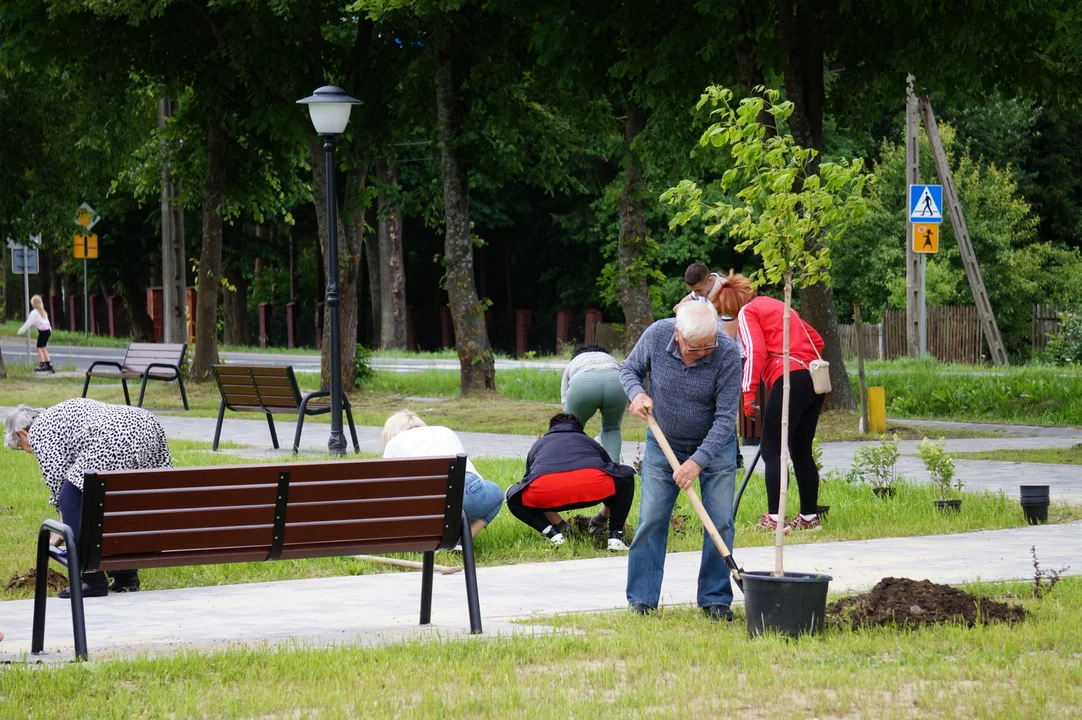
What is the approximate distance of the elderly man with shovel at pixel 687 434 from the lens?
7.31 m

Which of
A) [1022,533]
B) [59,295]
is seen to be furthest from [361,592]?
[59,295]

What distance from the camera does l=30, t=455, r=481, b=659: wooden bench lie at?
22.1 feet

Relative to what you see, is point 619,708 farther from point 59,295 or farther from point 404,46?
point 59,295

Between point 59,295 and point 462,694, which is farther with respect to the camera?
point 59,295

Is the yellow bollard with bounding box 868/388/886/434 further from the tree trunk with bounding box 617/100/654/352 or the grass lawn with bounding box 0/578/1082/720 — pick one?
the grass lawn with bounding box 0/578/1082/720

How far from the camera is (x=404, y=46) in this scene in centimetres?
2367

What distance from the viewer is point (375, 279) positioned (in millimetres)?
48125

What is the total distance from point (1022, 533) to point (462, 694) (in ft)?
19.3

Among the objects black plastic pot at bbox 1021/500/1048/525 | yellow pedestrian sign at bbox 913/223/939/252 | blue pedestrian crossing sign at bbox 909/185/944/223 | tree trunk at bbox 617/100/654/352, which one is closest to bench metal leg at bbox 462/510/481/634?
black plastic pot at bbox 1021/500/1048/525

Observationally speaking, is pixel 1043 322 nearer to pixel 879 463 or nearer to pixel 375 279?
pixel 375 279

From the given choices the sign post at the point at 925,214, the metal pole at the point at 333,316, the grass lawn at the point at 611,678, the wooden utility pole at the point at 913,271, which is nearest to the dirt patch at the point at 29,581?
the grass lawn at the point at 611,678

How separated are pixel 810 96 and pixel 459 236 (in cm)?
634

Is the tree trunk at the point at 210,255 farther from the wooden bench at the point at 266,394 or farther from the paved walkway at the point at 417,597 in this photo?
the paved walkway at the point at 417,597

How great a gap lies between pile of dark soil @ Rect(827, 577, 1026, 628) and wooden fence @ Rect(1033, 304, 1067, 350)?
33.6m
